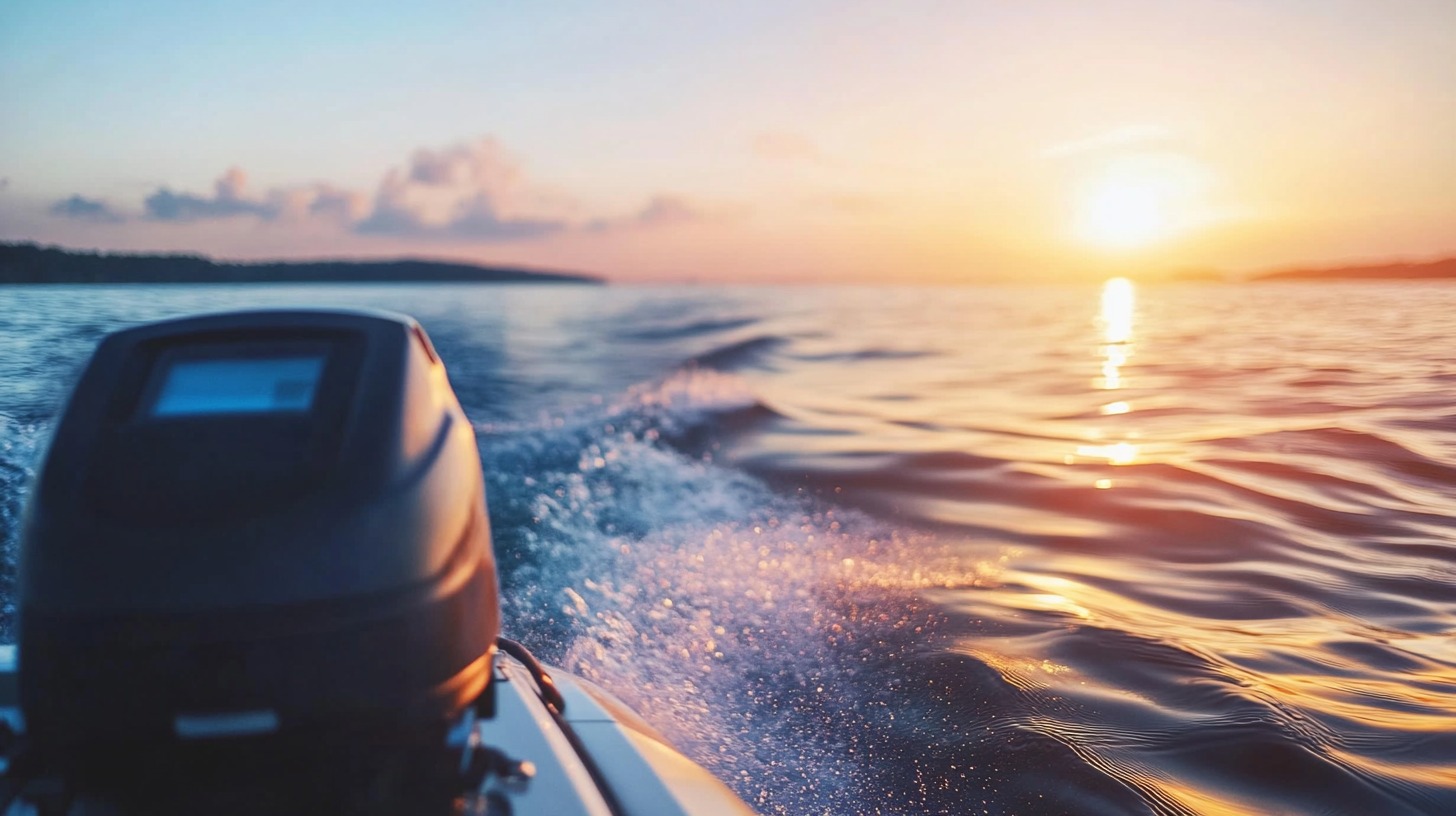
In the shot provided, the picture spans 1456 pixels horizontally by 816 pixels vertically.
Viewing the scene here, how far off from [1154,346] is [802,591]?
1815cm

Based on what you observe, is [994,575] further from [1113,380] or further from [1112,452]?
[1113,380]

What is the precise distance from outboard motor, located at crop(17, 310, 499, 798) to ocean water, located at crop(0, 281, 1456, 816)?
278 millimetres

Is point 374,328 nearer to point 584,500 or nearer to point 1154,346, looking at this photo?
point 584,500

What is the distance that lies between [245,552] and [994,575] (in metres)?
4.68

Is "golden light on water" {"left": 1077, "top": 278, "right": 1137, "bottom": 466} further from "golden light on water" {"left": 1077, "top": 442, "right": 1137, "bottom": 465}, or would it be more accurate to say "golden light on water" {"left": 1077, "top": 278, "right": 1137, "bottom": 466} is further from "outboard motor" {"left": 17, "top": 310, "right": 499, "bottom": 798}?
"outboard motor" {"left": 17, "top": 310, "right": 499, "bottom": 798}

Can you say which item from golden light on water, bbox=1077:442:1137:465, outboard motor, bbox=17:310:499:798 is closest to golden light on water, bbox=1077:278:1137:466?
golden light on water, bbox=1077:442:1137:465

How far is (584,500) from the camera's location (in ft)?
22.6

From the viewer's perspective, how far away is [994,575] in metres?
5.34

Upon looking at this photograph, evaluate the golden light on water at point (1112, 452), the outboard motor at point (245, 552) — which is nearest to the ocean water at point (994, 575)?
the golden light on water at point (1112, 452)

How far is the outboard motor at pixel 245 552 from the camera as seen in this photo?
1.25 m

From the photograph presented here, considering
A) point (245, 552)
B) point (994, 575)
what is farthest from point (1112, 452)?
point (245, 552)

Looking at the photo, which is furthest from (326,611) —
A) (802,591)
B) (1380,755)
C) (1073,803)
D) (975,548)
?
(975,548)

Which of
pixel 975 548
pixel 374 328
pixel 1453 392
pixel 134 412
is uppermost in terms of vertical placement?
pixel 374 328

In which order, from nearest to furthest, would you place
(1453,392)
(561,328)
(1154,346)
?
(1453,392) → (1154,346) → (561,328)
